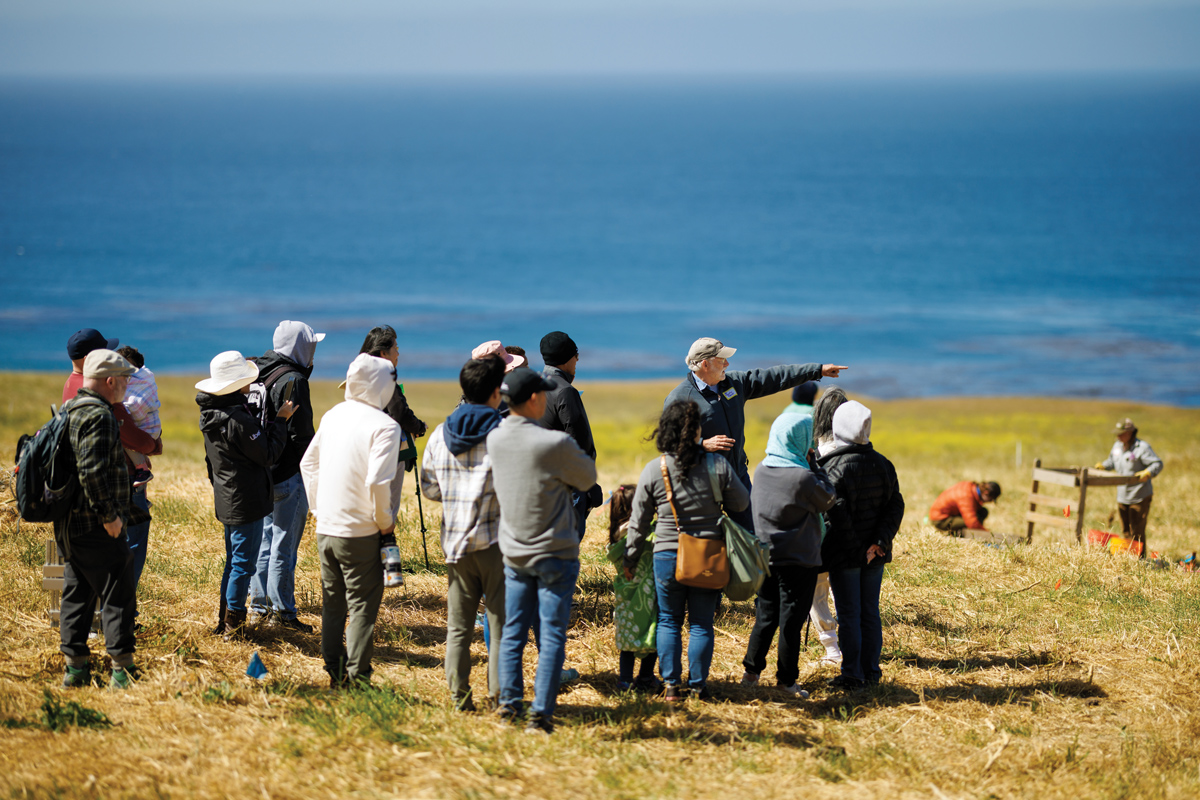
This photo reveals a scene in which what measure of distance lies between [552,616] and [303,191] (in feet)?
447

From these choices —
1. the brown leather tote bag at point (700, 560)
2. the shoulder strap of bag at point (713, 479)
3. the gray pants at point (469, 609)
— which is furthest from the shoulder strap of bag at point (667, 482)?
the gray pants at point (469, 609)

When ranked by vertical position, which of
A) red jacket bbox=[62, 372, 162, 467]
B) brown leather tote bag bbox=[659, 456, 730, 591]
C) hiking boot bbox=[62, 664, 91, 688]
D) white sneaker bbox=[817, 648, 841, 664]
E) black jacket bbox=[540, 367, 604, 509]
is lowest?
hiking boot bbox=[62, 664, 91, 688]

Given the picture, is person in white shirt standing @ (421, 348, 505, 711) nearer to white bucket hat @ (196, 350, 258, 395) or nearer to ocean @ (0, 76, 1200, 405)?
white bucket hat @ (196, 350, 258, 395)

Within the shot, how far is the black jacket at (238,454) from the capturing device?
582 centimetres

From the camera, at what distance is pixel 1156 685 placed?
6.23m

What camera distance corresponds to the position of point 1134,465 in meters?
11.9

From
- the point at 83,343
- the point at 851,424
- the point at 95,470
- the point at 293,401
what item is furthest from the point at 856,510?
the point at 83,343

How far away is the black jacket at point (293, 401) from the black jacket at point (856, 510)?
129 inches

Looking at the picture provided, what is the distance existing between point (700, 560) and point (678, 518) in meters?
0.25

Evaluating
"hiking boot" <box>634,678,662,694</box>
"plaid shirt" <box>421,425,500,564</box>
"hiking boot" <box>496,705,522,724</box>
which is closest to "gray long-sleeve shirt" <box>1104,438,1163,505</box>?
"hiking boot" <box>634,678,662,694</box>

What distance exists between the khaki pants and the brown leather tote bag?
8.58 meters

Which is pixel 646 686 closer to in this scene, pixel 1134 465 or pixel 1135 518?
pixel 1135 518

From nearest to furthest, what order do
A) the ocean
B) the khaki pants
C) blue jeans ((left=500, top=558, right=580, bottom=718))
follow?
blue jeans ((left=500, top=558, right=580, bottom=718))
the khaki pants
the ocean

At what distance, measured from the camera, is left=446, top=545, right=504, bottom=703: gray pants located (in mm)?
5043
